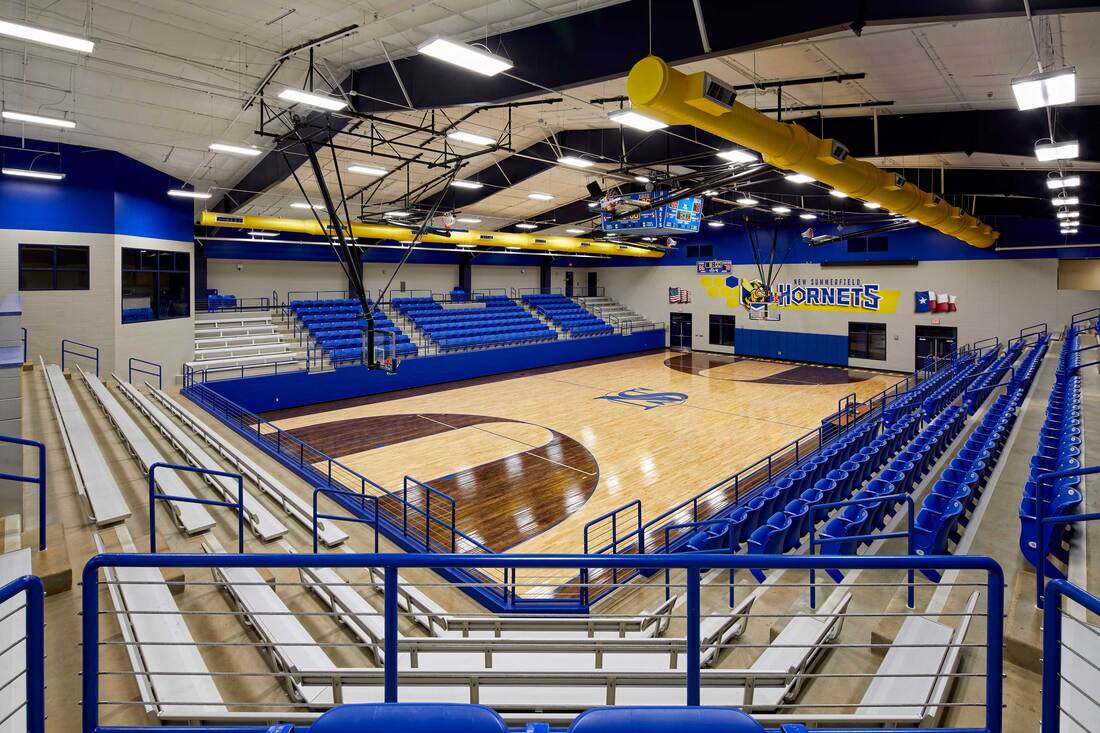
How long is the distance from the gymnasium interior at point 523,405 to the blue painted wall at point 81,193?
0.07 m

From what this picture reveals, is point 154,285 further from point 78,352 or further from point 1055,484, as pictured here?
point 1055,484

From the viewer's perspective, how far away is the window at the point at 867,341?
22453 mm

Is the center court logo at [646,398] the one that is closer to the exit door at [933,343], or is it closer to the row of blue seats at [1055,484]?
the row of blue seats at [1055,484]

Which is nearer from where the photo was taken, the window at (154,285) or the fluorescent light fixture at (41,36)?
the fluorescent light fixture at (41,36)

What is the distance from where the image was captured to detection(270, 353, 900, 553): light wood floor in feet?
34.6

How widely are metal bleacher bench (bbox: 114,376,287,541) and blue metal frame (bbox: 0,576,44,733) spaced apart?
4489mm

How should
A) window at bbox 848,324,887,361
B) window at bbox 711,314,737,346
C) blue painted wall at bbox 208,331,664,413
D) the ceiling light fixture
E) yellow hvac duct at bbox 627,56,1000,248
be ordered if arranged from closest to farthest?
1. yellow hvac duct at bbox 627,56,1000,248
2. the ceiling light fixture
3. blue painted wall at bbox 208,331,664,413
4. window at bbox 848,324,887,361
5. window at bbox 711,314,737,346

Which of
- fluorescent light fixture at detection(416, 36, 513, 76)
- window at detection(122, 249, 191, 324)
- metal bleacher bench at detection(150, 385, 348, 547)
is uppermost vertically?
fluorescent light fixture at detection(416, 36, 513, 76)

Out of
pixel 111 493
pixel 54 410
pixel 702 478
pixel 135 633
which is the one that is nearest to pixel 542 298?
pixel 702 478

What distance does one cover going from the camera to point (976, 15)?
4406 millimetres

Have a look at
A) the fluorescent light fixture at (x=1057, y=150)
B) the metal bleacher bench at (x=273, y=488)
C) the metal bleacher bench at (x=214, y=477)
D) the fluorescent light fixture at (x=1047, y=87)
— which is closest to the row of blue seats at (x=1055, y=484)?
the fluorescent light fixture at (x=1047, y=87)

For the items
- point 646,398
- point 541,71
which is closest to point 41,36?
point 541,71

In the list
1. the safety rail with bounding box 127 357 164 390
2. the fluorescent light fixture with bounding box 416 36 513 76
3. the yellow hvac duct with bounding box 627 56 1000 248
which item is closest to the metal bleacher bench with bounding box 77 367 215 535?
the safety rail with bounding box 127 357 164 390

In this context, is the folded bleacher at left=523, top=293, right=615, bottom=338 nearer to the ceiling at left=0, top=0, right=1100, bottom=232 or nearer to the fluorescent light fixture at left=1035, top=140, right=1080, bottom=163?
the ceiling at left=0, top=0, right=1100, bottom=232
